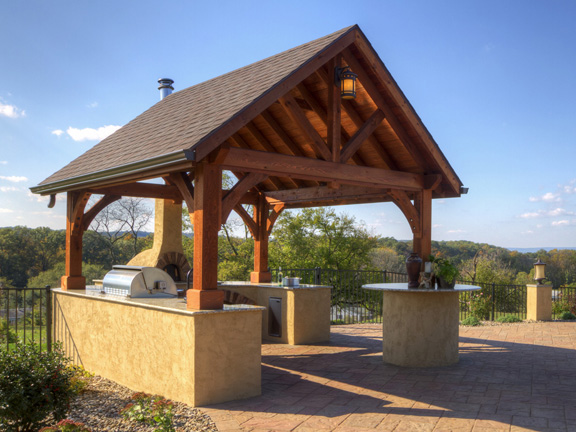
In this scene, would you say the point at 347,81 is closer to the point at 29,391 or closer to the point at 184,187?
the point at 184,187

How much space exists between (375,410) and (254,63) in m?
5.93

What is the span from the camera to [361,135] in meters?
7.66

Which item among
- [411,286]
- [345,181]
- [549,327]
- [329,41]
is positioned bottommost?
[549,327]

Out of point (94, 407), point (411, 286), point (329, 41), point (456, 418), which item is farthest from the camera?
point (411, 286)

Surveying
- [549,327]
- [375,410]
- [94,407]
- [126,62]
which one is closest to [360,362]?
[375,410]

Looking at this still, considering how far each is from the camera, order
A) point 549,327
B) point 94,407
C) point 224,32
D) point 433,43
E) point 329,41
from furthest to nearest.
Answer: point 433,43
point 549,327
point 224,32
point 329,41
point 94,407

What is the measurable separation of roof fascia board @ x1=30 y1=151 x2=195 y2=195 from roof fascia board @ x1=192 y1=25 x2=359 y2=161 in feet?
0.84

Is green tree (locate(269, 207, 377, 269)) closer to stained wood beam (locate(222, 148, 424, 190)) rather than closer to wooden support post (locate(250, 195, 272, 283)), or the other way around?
wooden support post (locate(250, 195, 272, 283))

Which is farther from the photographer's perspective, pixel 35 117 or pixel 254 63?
pixel 35 117

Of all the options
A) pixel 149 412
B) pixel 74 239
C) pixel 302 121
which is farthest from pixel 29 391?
pixel 74 239

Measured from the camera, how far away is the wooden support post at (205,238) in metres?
5.80

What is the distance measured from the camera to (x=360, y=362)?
8000 millimetres

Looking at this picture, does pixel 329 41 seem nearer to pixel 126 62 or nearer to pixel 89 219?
pixel 89 219

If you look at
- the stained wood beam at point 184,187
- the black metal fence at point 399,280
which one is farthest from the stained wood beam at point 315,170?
the black metal fence at point 399,280
